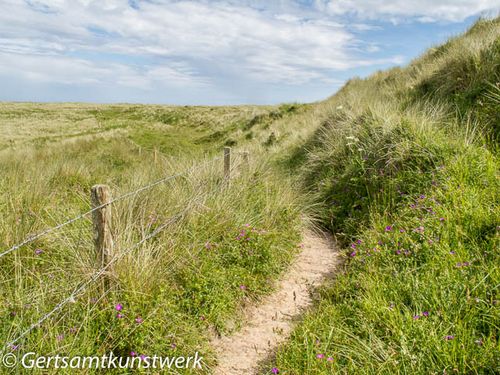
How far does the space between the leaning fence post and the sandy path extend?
1281 millimetres

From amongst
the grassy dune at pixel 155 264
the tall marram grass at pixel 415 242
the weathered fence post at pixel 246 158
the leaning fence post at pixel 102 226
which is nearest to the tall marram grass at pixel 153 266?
the grassy dune at pixel 155 264

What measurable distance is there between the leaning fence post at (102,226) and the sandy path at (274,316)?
1.28 meters

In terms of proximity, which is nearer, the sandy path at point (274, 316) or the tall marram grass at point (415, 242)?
the tall marram grass at point (415, 242)

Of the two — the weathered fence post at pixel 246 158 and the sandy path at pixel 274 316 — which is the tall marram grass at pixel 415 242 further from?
the weathered fence post at pixel 246 158

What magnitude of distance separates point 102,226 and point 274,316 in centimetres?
202

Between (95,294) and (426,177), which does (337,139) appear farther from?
(95,294)

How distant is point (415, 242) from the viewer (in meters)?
3.85

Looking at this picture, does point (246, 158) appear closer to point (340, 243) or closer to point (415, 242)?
point (340, 243)

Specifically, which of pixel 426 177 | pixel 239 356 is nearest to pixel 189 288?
pixel 239 356

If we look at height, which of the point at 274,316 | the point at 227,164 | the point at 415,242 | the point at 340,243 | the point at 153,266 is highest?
the point at 227,164

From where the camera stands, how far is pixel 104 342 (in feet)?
8.93

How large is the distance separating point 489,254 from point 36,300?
4.02 m

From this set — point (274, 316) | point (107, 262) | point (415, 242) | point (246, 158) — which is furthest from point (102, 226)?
point (246, 158)

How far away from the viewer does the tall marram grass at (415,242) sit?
2568mm
